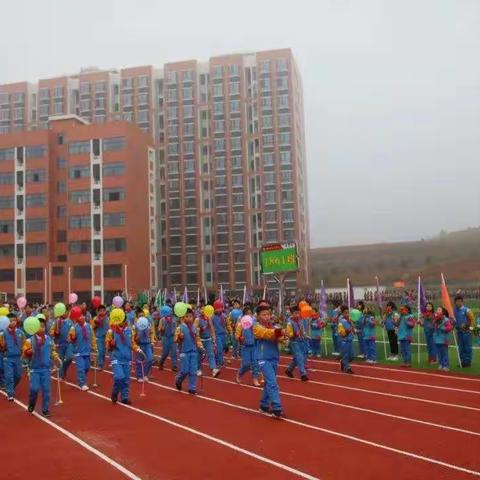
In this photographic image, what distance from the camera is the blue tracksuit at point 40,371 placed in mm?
10402

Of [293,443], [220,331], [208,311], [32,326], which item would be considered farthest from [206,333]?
[293,443]

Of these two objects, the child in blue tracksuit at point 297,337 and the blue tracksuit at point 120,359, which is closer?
the blue tracksuit at point 120,359

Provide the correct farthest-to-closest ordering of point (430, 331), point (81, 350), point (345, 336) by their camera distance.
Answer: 1. point (430, 331)
2. point (345, 336)
3. point (81, 350)

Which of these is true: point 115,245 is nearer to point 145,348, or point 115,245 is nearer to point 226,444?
point 145,348

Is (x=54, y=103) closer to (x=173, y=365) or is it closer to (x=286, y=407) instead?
(x=173, y=365)

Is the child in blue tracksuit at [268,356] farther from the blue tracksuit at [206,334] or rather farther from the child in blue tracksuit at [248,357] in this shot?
the blue tracksuit at [206,334]

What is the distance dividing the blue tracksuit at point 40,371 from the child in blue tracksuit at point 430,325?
10.4m

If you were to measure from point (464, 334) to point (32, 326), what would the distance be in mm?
11209

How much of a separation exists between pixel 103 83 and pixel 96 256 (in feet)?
107

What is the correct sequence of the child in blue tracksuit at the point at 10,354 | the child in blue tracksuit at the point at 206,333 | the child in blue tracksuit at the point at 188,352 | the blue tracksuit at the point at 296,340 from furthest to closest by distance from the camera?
the child in blue tracksuit at the point at 206,333 < the blue tracksuit at the point at 296,340 < the child in blue tracksuit at the point at 10,354 < the child in blue tracksuit at the point at 188,352

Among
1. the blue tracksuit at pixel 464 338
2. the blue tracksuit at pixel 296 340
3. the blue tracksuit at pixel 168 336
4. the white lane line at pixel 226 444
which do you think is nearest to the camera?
the white lane line at pixel 226 444

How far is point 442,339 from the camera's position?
590 inches

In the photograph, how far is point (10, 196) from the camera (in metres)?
60.4

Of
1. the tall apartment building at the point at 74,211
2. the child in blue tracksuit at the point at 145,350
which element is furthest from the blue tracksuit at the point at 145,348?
the tall apartment building at the point at 74,211
